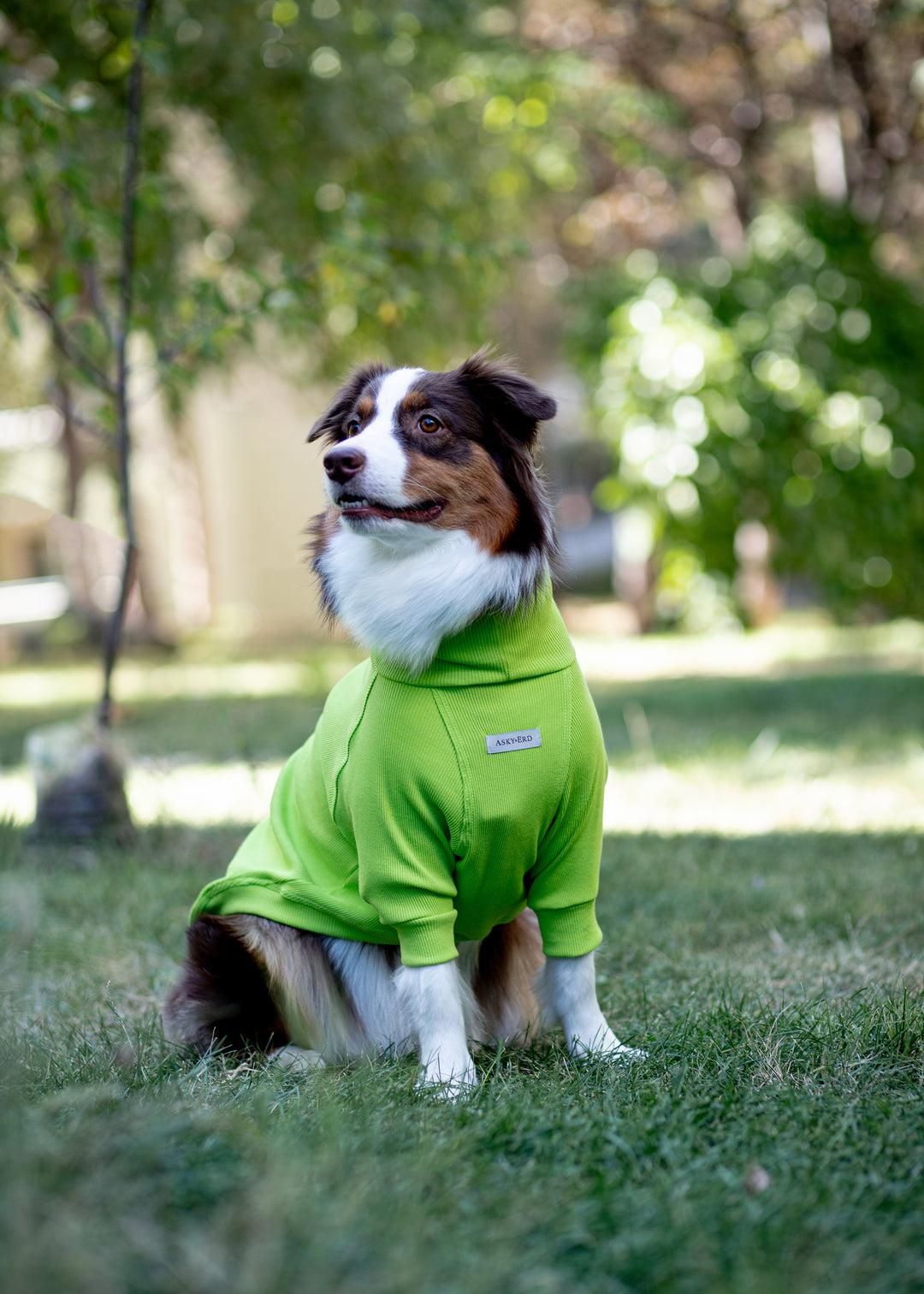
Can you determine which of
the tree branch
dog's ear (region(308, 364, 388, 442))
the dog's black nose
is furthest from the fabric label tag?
the tree branch

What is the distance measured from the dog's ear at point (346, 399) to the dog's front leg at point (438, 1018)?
54.7 inches

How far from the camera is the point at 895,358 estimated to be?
26.8 feet

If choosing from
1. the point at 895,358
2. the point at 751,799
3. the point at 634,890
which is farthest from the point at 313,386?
the point at 634,890

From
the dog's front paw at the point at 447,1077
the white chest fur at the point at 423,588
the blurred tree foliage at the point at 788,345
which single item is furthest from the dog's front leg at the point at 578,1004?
the blurred tree foliage at the point at 788,345

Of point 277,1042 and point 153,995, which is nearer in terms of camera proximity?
point 277,1042

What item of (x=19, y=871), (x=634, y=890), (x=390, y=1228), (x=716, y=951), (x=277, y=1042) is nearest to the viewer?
(x=390, y=1228)

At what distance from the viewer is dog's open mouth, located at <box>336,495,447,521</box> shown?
255 cm

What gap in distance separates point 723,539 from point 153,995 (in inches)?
224

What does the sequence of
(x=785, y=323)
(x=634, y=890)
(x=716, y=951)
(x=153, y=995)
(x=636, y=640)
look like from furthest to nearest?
(x=636, y=640), (x=785, y=323), (x=634, y=890), (x=716, y=951), (x=153, y=995)

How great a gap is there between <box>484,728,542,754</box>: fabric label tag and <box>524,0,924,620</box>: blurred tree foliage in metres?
5.61

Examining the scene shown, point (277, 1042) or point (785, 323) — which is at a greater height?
A: point (785, 323)

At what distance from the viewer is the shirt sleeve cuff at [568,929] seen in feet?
8.59

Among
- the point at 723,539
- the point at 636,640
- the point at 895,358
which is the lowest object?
the point at 636,640

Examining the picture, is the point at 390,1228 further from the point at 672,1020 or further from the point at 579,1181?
the point at 672,1020
